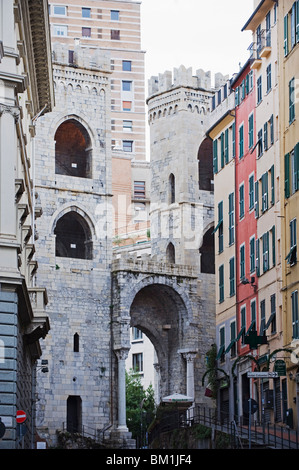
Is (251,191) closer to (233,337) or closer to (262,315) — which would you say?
(262,315)

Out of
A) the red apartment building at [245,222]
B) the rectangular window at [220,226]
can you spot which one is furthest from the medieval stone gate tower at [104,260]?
the red apartment building at [245,222]

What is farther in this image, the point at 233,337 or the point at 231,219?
the point at 231,219

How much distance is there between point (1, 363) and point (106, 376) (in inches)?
1314

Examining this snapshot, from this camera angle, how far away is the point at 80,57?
7600 centimetres

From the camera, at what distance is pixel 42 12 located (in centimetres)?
4625

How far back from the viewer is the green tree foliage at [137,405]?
9151 centimetres

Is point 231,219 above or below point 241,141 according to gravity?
below

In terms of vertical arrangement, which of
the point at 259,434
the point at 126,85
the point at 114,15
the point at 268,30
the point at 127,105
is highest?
the point at 114,15

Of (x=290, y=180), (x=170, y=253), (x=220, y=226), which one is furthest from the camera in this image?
(x=170, y=253)

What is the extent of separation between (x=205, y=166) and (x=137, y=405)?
22.8m

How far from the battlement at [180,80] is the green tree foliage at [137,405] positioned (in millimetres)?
21571

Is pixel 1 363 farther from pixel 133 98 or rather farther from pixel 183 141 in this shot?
pixel 133 98

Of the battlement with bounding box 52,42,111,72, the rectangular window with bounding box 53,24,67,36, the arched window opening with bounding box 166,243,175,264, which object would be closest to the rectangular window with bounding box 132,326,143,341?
the arched window opening with bounding box 166,243,175,264

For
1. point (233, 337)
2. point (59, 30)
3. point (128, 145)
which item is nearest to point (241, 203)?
point (233, 337)
